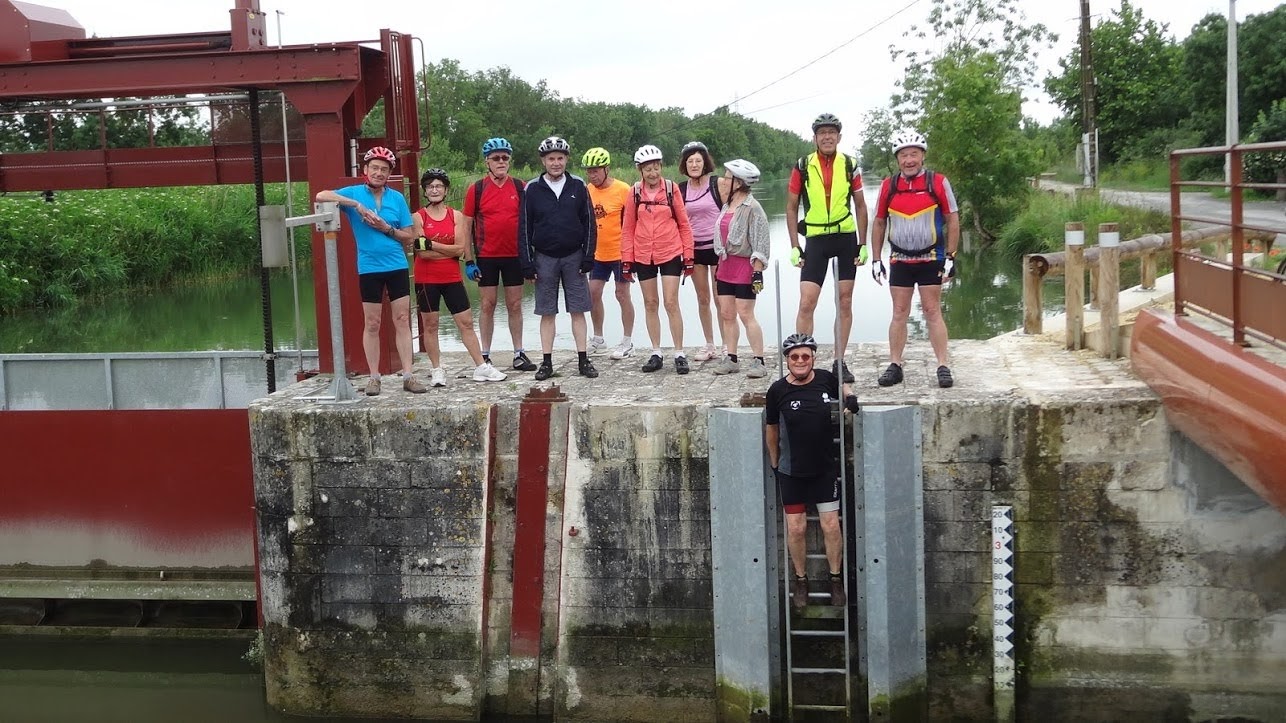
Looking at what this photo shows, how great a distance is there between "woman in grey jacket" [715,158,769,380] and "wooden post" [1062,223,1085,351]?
234cm

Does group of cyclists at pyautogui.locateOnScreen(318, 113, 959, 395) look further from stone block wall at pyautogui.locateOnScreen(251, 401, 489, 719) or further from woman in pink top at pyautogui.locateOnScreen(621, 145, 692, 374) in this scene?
stone block wall at pyautogui.locateOnScreen(251, 401, 489, 719)

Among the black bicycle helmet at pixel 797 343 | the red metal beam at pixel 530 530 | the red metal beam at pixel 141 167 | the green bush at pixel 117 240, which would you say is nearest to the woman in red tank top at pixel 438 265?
the red metal beam at pixel 530 530

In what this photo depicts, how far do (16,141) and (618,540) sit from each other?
1482 centimetres

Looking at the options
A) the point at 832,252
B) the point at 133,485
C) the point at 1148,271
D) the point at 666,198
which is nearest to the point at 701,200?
the point at 666,198

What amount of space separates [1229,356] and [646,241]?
4.47 m

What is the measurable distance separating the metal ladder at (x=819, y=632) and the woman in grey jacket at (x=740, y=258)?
169cm

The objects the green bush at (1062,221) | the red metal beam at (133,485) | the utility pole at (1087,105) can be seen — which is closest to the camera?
the red metal beam at (133,485)

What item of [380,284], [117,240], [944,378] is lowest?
[944,378]

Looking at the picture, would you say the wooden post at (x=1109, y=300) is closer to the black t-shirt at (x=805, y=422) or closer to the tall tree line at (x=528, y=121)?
the black t-shirt at (x=805, y=422)

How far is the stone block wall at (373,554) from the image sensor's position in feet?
28.8

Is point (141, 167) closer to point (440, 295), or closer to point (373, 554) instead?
point (440, 295)

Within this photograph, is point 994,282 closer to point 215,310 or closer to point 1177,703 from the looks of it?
point 215,310

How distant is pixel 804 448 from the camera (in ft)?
26.0

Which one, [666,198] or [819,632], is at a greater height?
[666,198]
